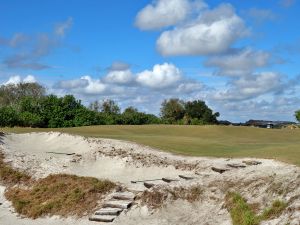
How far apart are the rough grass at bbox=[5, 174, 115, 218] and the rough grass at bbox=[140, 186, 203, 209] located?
2220mm

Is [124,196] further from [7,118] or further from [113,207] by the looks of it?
[7,118]

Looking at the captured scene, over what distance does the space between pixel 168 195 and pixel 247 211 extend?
349 centimetres

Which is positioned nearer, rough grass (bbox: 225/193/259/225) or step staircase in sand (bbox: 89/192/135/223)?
rough grass (bbox: 225/193/259/225)

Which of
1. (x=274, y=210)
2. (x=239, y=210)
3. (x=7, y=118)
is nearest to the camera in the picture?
(x=274, y=210)

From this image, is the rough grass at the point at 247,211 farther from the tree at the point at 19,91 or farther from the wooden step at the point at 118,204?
the tree at the point at 19,91

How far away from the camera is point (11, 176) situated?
81.1 ft

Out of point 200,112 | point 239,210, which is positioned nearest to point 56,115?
point 200,112

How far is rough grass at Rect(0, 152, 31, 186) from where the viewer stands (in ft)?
79.5

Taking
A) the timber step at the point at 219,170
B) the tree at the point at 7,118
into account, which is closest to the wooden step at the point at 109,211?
the timber step at the point at 219,170

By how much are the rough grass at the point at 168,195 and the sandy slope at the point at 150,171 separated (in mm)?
231

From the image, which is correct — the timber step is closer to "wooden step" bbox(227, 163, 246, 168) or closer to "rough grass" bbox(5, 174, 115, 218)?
"wooden step" bbox(227, 163, 246, 168)

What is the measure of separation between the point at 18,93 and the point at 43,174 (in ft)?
266

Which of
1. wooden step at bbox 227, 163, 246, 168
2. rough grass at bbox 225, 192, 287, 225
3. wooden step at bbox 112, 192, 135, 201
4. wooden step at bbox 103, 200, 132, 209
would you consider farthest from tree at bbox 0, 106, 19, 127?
rough grass at bbox 225, 192, 287, 225

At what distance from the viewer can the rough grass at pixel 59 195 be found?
64.3 ft
